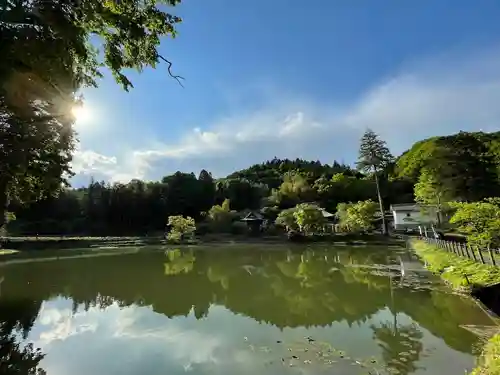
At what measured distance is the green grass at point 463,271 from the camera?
10.4 m

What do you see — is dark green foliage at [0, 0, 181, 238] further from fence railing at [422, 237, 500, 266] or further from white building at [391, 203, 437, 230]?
white building at [391, 203, 437, 230]

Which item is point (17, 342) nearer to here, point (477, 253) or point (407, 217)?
point (477, 253)

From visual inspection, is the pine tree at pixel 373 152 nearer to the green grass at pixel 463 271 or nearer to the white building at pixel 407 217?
the white building at pixel 407 217

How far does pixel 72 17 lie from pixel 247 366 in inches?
235

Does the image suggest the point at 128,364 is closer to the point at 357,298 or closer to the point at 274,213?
the point at 357,298

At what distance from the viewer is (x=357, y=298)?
11984 mm

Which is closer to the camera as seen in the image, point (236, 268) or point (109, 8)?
point (109, 8)

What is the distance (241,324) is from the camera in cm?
945

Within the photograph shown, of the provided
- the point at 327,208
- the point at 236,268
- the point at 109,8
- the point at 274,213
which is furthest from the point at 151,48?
the point at 327,208

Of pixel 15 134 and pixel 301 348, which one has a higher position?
pixel 15 134

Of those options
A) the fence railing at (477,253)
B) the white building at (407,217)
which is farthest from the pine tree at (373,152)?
the fence railing at (477,253)

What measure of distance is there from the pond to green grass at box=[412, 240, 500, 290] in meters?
0.56

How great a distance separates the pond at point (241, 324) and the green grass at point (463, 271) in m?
0.56

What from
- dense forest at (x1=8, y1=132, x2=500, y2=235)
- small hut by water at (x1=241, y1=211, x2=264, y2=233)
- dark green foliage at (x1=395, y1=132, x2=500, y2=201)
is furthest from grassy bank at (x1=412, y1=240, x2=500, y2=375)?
dense forest at (x1=8, y1=132, x2=500, y2=235)
